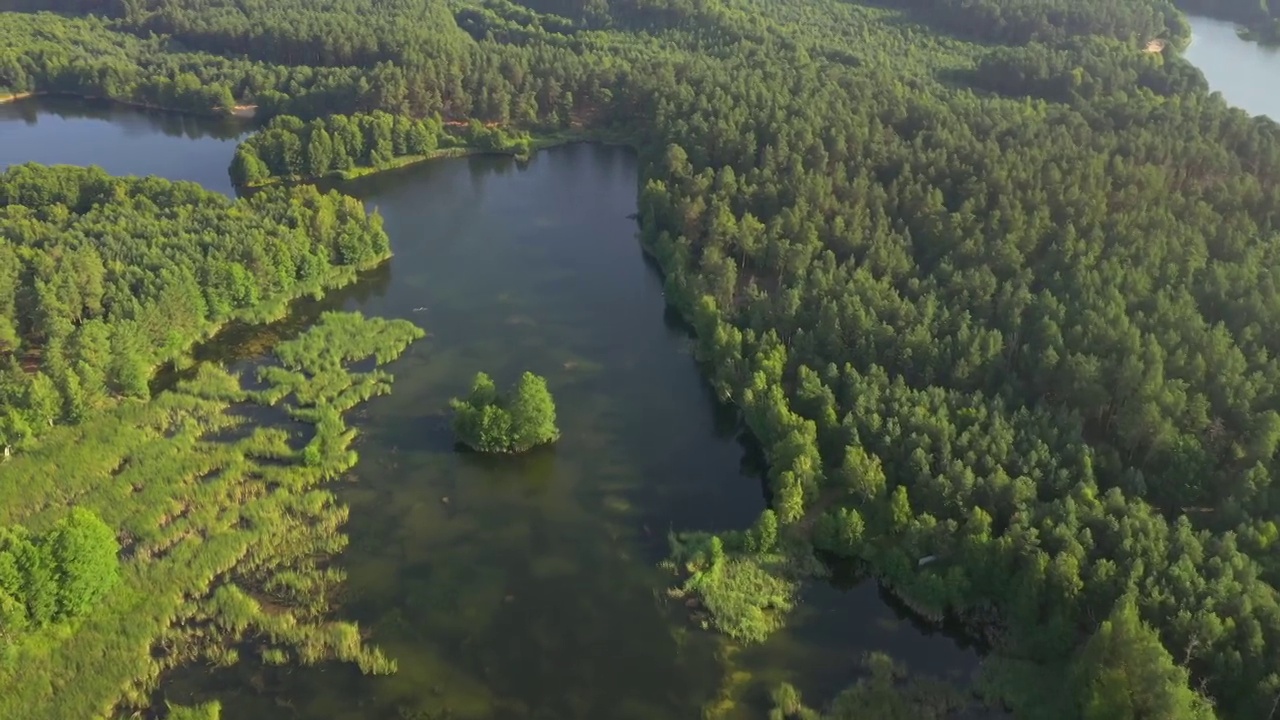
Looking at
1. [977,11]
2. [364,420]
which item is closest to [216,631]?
[364,420]

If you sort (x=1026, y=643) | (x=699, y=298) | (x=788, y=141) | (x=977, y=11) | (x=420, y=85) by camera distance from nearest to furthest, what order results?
(x=1026, y=643) < (x=699, y=298) < (x=788, y=141) < (x=420, y=85) < (x=977, y=11)

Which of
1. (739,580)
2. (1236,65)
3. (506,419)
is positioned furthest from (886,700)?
(1236,65)

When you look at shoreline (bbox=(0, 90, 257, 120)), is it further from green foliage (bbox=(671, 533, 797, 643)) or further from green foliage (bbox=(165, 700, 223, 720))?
green foliage (bbox=(671, 533, 797, 643))

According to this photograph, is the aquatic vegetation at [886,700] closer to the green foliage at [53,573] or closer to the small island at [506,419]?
the small island at [506,419]

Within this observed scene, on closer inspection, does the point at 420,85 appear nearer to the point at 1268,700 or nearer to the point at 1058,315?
the point at 1058,315

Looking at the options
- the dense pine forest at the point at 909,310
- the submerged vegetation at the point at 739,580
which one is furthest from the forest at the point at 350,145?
the submerged vegetation at the point at 739,580

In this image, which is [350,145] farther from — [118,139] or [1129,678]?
[1129,678]
